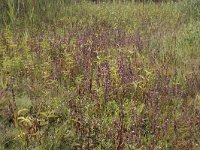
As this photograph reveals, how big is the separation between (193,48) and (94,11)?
3543mm

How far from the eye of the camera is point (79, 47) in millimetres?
5250

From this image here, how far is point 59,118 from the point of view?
378 cm

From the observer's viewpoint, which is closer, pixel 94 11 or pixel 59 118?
pixel 59 118

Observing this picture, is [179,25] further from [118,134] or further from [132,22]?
[118,134]

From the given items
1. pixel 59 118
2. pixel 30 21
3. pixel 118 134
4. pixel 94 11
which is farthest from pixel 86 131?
pixel 94 11

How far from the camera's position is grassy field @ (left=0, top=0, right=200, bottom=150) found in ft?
11.0

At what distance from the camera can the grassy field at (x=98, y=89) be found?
11.0 ft

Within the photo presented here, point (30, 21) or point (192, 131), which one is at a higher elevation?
point (30, 21)

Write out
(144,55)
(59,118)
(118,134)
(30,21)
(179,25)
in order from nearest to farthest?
(118,134), (59,118), (144,55), (30,21), (179,25)

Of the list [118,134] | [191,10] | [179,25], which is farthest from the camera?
[191,10]

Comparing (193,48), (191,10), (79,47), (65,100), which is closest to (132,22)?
(191,10)

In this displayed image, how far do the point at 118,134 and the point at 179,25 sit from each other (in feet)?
16.5

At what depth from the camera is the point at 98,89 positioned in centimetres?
404

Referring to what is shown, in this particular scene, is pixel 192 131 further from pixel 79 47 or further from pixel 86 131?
pixel 79 47
